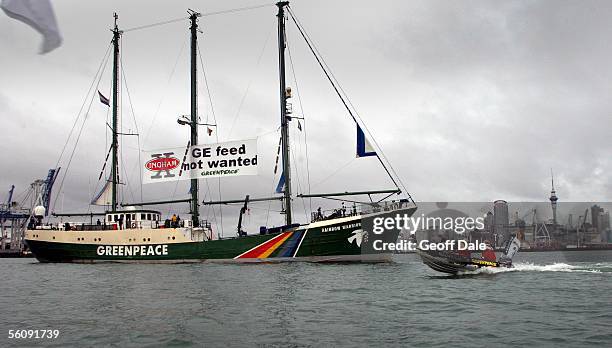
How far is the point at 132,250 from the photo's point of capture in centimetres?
4334

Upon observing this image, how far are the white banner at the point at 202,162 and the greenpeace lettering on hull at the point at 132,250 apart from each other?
680 centimetres

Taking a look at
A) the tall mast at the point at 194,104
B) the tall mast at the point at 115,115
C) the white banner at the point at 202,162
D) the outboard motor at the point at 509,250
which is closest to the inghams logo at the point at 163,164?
the white banner at the point at 202,162

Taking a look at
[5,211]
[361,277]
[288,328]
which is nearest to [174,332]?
[288,328]

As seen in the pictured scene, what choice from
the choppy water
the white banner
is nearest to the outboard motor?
the choppy water

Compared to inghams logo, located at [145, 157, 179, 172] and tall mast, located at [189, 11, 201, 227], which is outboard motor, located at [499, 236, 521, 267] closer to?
tall mast, located at [189, 11, 201, 227]

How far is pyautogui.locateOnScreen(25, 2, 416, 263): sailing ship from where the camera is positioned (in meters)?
38.4

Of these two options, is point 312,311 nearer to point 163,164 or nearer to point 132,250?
point 132,250

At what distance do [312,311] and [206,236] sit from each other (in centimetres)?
2885

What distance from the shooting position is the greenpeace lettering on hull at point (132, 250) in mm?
42344

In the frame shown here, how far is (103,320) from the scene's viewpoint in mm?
15547

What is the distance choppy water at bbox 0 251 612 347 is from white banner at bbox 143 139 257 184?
1711cm

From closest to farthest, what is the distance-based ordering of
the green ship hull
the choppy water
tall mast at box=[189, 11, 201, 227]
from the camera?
the choppy water → the green ship hull → tall mast at box=[189, 11, 201, 227]

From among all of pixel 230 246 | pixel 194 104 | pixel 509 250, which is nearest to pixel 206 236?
pixel 230 246

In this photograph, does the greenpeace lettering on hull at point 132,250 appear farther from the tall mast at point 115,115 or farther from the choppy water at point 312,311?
the choppy water at point 312,311
